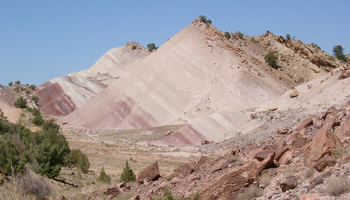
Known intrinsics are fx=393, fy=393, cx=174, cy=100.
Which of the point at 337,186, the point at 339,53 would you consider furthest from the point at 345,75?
the point at 339,53

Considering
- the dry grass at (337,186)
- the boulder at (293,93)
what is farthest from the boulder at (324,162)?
the boulder at (293,93)

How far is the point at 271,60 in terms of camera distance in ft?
209

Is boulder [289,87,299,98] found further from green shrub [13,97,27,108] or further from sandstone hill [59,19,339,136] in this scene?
green shrub [13,97,27,108]

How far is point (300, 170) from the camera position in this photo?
28.9 feet

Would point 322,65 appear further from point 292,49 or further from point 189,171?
point 189,171

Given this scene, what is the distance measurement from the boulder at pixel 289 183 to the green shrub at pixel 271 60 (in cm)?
5720

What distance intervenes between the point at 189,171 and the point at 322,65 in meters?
55.2

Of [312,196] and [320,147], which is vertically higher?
[320,147]

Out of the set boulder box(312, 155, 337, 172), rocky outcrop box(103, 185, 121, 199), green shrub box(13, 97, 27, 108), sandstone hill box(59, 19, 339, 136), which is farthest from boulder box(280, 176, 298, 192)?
green shrub box(13, 97, 27, 108)

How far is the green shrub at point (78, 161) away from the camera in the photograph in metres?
22.2

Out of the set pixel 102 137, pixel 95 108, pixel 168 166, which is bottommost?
pixel 168 166

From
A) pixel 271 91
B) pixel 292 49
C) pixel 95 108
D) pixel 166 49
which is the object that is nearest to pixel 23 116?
pixel 95 108

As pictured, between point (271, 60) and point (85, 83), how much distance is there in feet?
129

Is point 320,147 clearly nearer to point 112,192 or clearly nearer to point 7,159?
point 112,192
